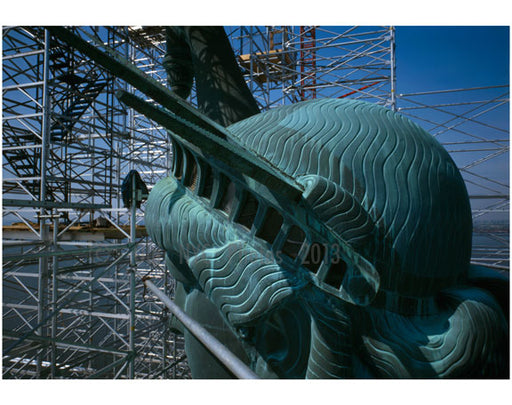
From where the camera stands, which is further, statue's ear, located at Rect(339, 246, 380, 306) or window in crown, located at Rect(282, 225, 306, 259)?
window in crown, located at Rect(282, 225, 306, 259)

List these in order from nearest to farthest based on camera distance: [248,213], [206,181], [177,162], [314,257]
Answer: [314,257] → [248,213] → [206,181] → [177,162]

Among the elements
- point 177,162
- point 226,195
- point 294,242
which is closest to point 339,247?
point 294,242

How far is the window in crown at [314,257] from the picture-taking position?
5.90ft

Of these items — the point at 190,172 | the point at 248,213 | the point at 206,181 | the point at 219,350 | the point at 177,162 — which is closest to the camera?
the point at 219,350

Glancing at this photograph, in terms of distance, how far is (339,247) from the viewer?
1.69 m

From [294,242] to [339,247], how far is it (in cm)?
30

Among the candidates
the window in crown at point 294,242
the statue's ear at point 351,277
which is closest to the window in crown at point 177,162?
the window in crown at point 294,242

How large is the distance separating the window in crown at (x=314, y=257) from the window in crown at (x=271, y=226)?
0.25 metres

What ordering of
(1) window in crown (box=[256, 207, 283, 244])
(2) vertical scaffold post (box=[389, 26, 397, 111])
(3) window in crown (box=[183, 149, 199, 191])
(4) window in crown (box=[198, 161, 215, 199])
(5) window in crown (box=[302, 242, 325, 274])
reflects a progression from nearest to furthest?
(5) window in crown (box=[302, 242, 325, 274])
(1) window in crown (box=[256, 207, 283, 244])
(4) window in crown (box=[198, 161, 215, 199])
(3) window in crown (box=[183, 149, 199, 191])
(2) vertical scaffold post (box=[389, 26, 397, 111])

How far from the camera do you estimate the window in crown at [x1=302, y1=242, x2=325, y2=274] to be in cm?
180

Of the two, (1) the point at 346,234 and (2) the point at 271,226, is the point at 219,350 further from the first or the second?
(1) the point at 346,234

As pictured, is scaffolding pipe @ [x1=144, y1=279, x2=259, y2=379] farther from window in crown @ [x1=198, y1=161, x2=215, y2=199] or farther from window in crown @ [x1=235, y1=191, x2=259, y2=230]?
window in crown @ [x1=198, y1=161, x2=215, y2=199]

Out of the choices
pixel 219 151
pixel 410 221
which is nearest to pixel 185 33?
pixel 219 151

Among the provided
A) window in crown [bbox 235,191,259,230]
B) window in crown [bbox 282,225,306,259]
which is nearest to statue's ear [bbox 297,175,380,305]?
window in crown [bbox 282,225,306,259]
